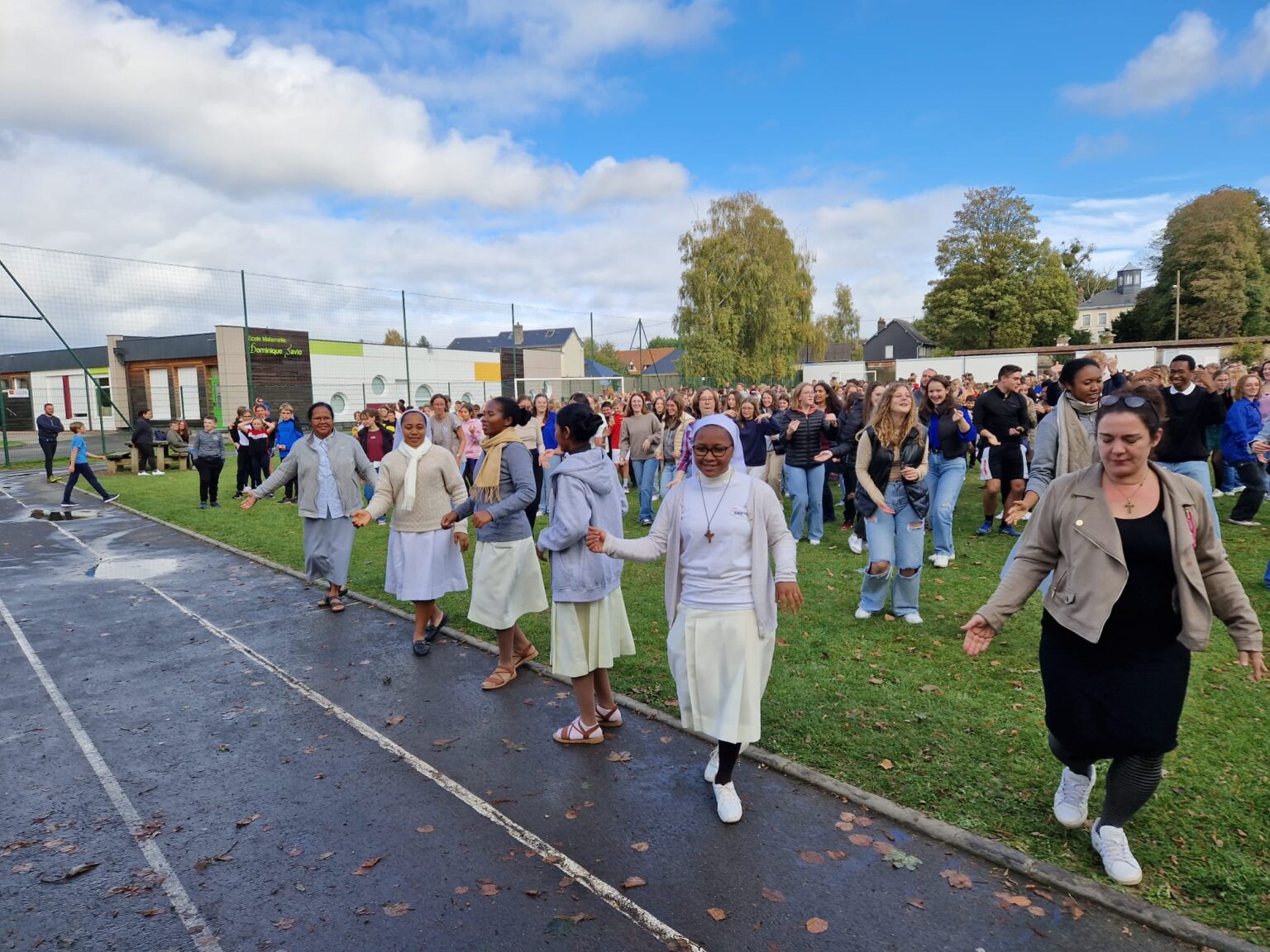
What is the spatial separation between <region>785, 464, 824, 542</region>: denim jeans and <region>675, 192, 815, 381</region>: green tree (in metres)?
30.6

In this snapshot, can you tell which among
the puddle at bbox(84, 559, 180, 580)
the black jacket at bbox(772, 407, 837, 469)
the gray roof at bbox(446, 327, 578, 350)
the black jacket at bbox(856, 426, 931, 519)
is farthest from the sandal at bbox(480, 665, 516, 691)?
the gray roof at bbox(446, 327, 578, 350)

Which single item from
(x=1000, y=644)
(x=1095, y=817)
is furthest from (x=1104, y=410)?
(x=1000, y=644)

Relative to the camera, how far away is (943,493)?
8297 mm

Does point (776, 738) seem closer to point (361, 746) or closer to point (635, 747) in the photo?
point (635, 747)

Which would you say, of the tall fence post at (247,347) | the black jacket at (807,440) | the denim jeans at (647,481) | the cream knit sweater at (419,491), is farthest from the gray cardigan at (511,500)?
the tall fence post at (247,347)

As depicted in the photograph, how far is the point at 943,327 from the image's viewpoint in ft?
184

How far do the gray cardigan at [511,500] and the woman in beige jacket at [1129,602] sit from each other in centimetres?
318

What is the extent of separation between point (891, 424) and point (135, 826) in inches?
227

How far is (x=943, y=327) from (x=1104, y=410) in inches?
2299

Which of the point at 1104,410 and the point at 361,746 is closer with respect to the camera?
the point at 1104,410

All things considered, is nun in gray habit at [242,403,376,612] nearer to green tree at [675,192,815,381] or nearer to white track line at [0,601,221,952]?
white track line at [0,601,221,952]

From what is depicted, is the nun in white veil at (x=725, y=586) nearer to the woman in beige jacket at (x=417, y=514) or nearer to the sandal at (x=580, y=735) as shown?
the sandal at (x=580, y=735)

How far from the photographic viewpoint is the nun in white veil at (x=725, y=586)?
11.6 feet

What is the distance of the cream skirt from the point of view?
442cm
